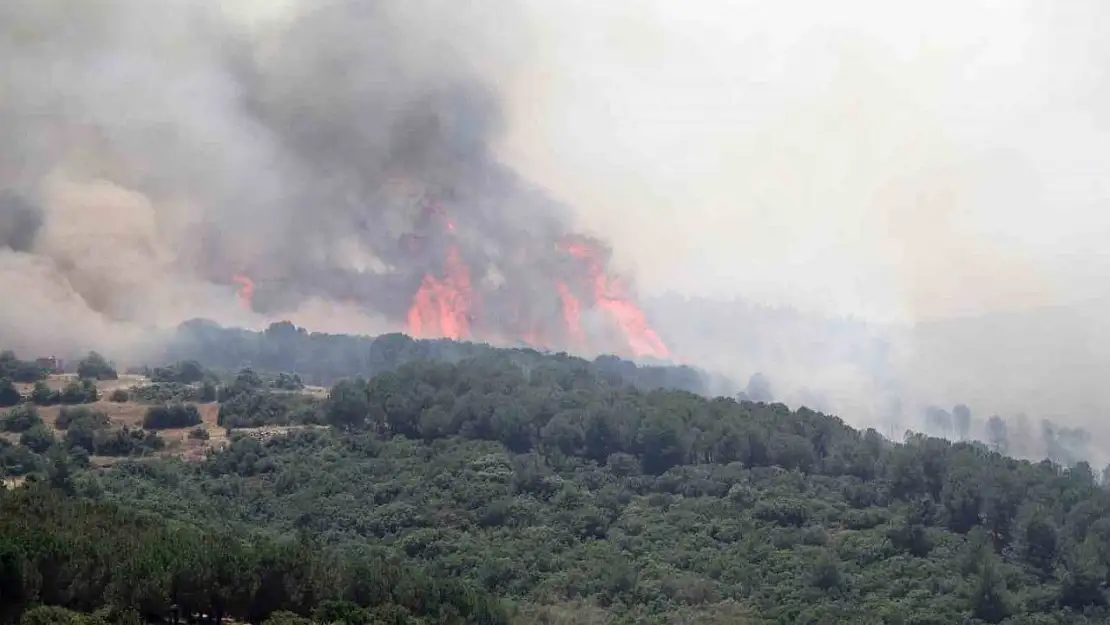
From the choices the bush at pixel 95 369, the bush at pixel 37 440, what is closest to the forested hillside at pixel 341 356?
the bush at pixel 95 369

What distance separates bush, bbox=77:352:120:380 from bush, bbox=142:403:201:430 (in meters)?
17.1

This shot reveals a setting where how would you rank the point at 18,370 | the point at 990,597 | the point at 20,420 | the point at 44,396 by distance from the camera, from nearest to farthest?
the point at 990,597 < the point at 20,420 < the point at 44,396 < the point at 18,370

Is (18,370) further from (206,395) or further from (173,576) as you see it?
(173,576)

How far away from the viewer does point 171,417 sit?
118500mm

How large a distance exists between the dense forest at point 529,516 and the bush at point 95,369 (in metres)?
6.44

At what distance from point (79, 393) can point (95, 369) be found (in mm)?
13048

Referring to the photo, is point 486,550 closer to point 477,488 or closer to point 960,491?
point 477,488

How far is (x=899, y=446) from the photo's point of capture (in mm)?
114375

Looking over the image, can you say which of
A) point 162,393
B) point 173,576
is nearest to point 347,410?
point 162,393

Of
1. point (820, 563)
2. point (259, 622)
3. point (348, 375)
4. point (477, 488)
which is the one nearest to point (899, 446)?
point (820, 563)

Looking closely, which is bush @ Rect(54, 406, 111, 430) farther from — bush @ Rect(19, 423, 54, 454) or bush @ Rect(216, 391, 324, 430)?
bush @ Rect(216, 391, 324, 430)

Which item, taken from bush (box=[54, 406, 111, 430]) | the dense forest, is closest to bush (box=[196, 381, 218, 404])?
the dense forest

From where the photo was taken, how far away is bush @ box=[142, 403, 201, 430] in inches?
4596

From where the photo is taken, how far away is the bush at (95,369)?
132875 mm
